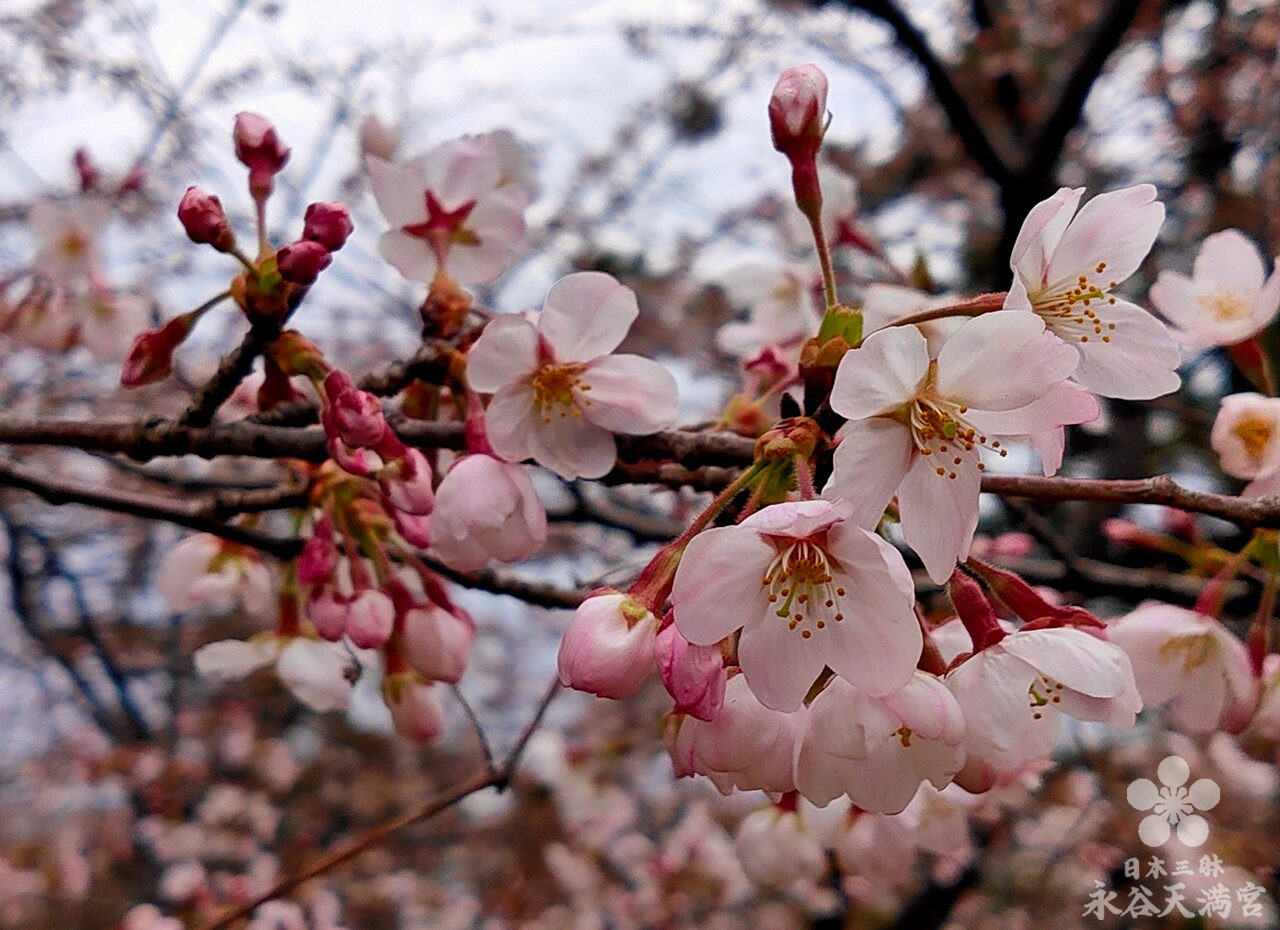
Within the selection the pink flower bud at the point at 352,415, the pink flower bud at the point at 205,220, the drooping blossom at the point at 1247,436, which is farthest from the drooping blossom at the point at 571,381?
the drooping blossom at the point at 1247,436

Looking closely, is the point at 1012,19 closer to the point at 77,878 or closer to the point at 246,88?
the point at 246,88

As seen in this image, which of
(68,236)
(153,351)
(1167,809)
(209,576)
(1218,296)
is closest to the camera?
(153,351)

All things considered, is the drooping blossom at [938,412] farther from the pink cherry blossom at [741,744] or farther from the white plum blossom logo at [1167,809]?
the white plum blossom logo at [1167,809]

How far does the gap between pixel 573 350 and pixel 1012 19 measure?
3.88 metres

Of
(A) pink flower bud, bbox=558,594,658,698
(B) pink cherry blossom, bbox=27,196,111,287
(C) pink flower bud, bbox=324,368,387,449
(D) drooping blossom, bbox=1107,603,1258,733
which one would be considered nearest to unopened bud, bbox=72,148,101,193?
(B) pink cherry blossom, bbox=27,196,111,287

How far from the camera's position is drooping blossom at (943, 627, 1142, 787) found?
0.59 meters

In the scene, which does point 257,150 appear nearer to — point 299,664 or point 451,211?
point 451,211

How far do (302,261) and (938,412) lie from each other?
1.58 ft

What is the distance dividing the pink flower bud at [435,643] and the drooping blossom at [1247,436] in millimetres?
702

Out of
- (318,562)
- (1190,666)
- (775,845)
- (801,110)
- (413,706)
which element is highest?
(801,110)

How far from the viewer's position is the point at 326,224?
0.72m

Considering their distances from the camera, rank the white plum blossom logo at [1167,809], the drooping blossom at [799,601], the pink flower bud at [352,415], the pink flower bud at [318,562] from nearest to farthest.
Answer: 1. the drooping blossom at [799,601]
2. the pink flower bud at [352,415]
3. the pink flower bud at [318,562]
4. the white plum blossom logo at [1167,809]

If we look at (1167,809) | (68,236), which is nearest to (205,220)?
(68,236)

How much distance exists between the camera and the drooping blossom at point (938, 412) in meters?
0.55
